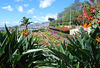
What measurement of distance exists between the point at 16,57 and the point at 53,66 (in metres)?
0.49

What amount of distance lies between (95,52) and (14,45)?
109 centimetres

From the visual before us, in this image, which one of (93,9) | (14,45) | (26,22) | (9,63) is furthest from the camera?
(26,22)

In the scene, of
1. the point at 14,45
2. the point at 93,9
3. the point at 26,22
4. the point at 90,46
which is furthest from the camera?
the point at 26,22

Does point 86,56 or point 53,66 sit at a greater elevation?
point 86,56

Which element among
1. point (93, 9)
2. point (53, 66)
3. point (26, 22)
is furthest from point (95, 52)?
point (26, 22)

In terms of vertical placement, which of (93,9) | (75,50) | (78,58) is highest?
(93,9)

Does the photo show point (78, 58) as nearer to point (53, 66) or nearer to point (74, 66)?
point (74, 66)

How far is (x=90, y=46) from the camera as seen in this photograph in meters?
0.98

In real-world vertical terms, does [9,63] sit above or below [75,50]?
below

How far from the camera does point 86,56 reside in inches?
38.8

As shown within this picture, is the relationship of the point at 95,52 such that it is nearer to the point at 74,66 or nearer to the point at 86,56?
the point at 86,56

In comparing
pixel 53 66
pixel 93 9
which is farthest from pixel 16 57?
pixel 93 9

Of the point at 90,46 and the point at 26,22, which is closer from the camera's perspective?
the point at 90,46

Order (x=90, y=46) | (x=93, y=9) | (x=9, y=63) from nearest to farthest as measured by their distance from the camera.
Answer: (x=90, y=46) → (x=9, y=63) → (x=93, y=9)
